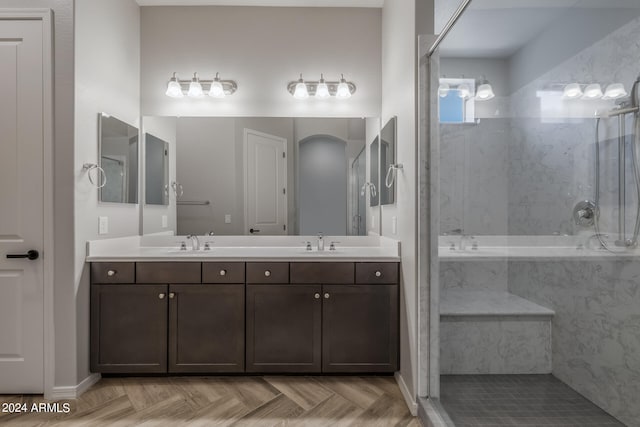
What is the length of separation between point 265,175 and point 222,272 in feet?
3.11

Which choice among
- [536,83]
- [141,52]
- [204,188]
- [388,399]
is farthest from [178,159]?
[536,83]

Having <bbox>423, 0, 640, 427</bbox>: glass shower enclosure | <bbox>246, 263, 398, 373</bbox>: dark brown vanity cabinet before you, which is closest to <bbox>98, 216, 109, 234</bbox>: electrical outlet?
<bbox>246, 263, 398, 373</bbox>: dark brown vanity cabinet

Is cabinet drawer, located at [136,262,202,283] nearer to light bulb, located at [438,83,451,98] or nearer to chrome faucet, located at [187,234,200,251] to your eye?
chrome faucet, located at [187,234,200,251]

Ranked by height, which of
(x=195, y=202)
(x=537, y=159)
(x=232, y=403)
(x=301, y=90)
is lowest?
(x=232, y=403)

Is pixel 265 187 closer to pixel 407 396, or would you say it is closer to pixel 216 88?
pixel 216 88

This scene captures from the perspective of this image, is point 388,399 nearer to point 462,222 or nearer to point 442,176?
point 462,222

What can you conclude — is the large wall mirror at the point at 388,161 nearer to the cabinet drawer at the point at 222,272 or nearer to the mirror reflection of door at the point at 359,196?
the mirror reflection of door at the point at 359,196

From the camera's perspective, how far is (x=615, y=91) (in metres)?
1.83

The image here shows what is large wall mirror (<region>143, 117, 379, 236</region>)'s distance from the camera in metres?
3.04

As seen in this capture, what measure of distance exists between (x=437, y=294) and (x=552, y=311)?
2.08 feet

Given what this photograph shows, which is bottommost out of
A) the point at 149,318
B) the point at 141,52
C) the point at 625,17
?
the point at 149,318

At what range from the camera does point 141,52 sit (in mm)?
3002

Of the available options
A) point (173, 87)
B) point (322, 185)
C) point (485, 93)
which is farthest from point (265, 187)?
point (485, 93)

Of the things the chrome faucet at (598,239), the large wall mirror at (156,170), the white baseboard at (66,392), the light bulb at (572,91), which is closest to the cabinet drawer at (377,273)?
the chrome faucet at (598,239)
